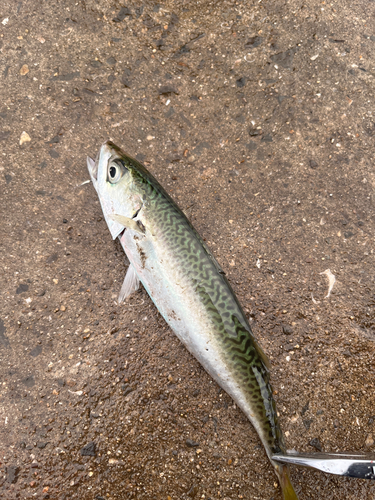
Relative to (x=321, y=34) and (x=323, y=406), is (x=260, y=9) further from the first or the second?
(x=323, y=406)

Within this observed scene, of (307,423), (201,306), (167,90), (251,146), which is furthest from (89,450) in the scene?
(167,90)

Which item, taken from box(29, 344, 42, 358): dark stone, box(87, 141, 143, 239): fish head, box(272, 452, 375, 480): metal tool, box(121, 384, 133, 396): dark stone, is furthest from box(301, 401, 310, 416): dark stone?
box(29, 344, 42, 358): dark stone

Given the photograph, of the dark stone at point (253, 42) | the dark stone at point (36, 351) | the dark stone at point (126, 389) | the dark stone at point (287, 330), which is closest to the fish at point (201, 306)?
the dark stone at point (287, 330)

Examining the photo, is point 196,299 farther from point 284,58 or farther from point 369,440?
point 284,58

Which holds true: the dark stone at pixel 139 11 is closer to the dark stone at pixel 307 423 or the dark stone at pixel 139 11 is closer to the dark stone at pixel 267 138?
the dark stone at pixel 267 138

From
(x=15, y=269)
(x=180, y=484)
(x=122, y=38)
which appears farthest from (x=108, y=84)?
(x=180, y=484)
